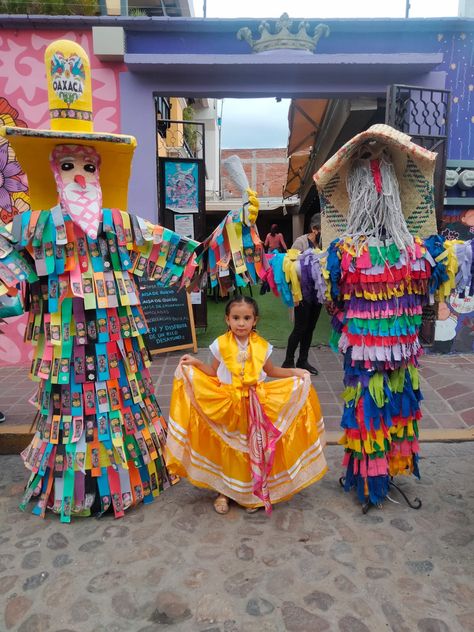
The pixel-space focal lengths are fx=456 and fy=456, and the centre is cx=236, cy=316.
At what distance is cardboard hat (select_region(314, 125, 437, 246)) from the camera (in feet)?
7.57

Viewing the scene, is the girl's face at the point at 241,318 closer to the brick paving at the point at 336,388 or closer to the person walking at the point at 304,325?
the brick paving at the point at 336,388

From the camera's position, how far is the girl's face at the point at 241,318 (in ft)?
8.52

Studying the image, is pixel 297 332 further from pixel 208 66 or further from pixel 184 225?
pixel 208 66

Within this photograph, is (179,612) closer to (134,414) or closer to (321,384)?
(134,414)

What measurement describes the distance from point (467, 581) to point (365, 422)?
0.84m

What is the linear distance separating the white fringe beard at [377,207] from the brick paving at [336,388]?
1899 mm

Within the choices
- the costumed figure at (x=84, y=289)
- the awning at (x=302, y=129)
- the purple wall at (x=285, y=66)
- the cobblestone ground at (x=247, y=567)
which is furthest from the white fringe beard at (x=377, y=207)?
the awning at (x=302, y=129)

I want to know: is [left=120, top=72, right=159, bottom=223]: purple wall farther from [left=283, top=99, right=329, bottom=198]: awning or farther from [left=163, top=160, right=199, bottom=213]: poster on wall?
[left=283, top=99, right=329, bottom=198]: awning

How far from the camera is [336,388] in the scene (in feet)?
15.1

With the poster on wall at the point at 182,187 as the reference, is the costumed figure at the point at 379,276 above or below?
below

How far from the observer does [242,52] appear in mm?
5020

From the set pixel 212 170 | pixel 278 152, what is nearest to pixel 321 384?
pixel 212 170

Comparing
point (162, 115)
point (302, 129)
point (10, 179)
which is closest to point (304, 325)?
point (10, 179)

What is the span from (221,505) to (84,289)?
1.47 m
